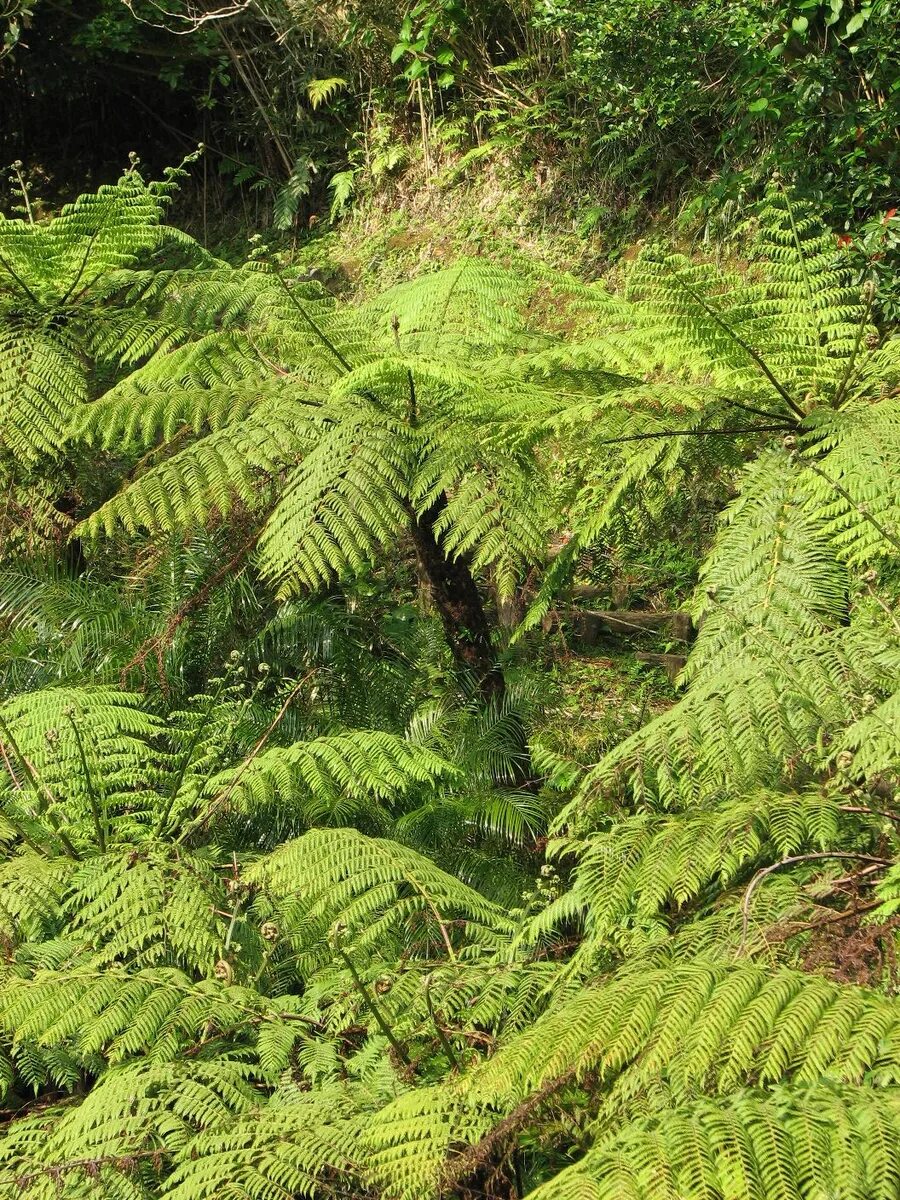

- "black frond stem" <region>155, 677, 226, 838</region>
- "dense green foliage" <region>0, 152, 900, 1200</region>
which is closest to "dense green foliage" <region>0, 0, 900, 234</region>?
"dense green foliage" <region>0, 152, 900, 1200</region>

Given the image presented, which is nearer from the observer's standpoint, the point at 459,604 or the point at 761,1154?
the point at 761,1154

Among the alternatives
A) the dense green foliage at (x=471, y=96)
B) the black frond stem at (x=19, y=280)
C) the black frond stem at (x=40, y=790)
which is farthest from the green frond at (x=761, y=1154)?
the dense green foliage at (x=471, y=96)

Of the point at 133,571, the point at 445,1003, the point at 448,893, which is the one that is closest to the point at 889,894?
the point at 445,1003

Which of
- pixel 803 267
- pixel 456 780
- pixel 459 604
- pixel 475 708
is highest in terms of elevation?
pixel 803 267

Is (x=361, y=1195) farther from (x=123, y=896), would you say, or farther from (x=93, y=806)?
(x=93, y=806)

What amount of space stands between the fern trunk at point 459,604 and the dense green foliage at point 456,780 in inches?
0.7

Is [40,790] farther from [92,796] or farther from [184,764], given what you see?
[184,764]

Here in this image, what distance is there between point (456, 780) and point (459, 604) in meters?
0.55

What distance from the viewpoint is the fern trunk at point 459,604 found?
3.50 meters

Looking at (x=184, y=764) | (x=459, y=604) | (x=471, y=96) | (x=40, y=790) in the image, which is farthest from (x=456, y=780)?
(x=471, y=96)

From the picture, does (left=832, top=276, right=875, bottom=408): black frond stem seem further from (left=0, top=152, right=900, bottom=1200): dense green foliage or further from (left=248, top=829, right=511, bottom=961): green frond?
(left=248, top=829, right=511, bottom=961): green frond

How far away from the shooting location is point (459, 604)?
369 centimetres

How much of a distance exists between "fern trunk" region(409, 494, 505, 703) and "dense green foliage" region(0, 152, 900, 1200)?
0.7 inches

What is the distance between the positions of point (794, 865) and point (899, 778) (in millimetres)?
279
